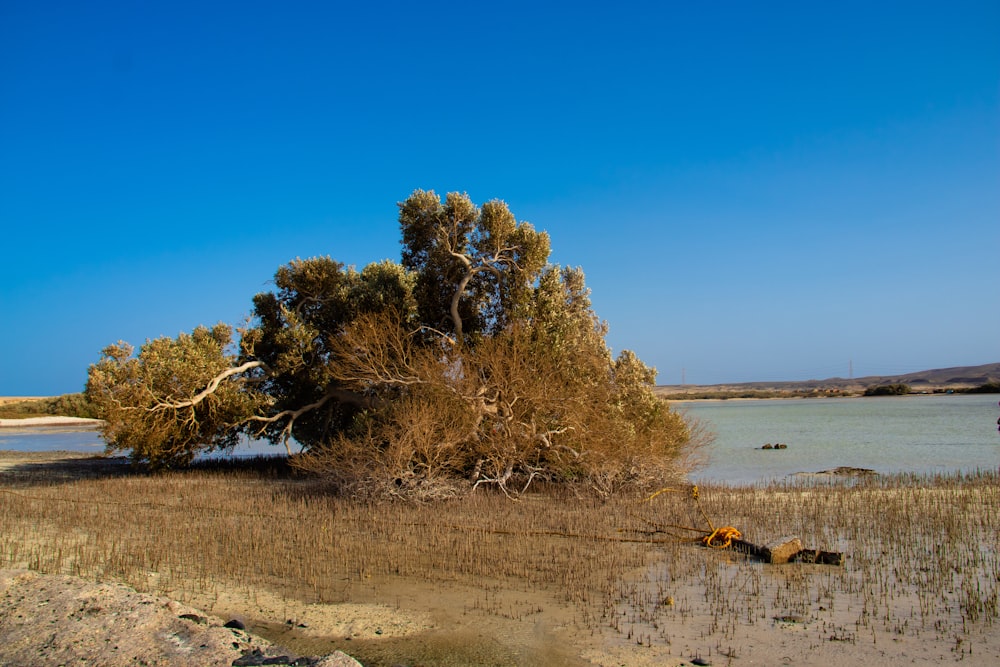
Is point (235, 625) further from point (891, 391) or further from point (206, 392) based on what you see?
point (891, 391)

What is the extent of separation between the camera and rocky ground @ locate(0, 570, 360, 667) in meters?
6.17

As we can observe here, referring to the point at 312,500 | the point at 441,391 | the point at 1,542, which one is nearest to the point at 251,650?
the point at 1,542

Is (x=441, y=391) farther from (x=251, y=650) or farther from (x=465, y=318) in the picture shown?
(x=251, y=650)

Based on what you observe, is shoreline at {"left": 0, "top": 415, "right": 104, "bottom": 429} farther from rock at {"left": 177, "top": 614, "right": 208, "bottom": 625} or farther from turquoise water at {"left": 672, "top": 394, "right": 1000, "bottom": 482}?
rock at {"left": 177, "top": 614, "right": 208, "bottom": 625}

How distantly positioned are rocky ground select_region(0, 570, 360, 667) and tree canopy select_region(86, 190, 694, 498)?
736 cm

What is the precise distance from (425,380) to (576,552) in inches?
275

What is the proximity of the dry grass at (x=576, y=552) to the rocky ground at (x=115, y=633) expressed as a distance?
3.70ft

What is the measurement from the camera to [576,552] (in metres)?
10.6

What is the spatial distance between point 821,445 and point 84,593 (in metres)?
32.9

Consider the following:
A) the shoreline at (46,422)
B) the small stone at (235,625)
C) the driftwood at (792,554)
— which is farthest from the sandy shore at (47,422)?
the driftwood at (792,554)

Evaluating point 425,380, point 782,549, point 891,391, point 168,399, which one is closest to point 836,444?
point 425,380

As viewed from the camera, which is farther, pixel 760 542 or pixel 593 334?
pixel 593 334

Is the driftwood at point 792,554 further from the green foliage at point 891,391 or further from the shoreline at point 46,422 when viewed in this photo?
the green foliage at point 891,391

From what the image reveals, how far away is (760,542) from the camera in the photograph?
430 inches
